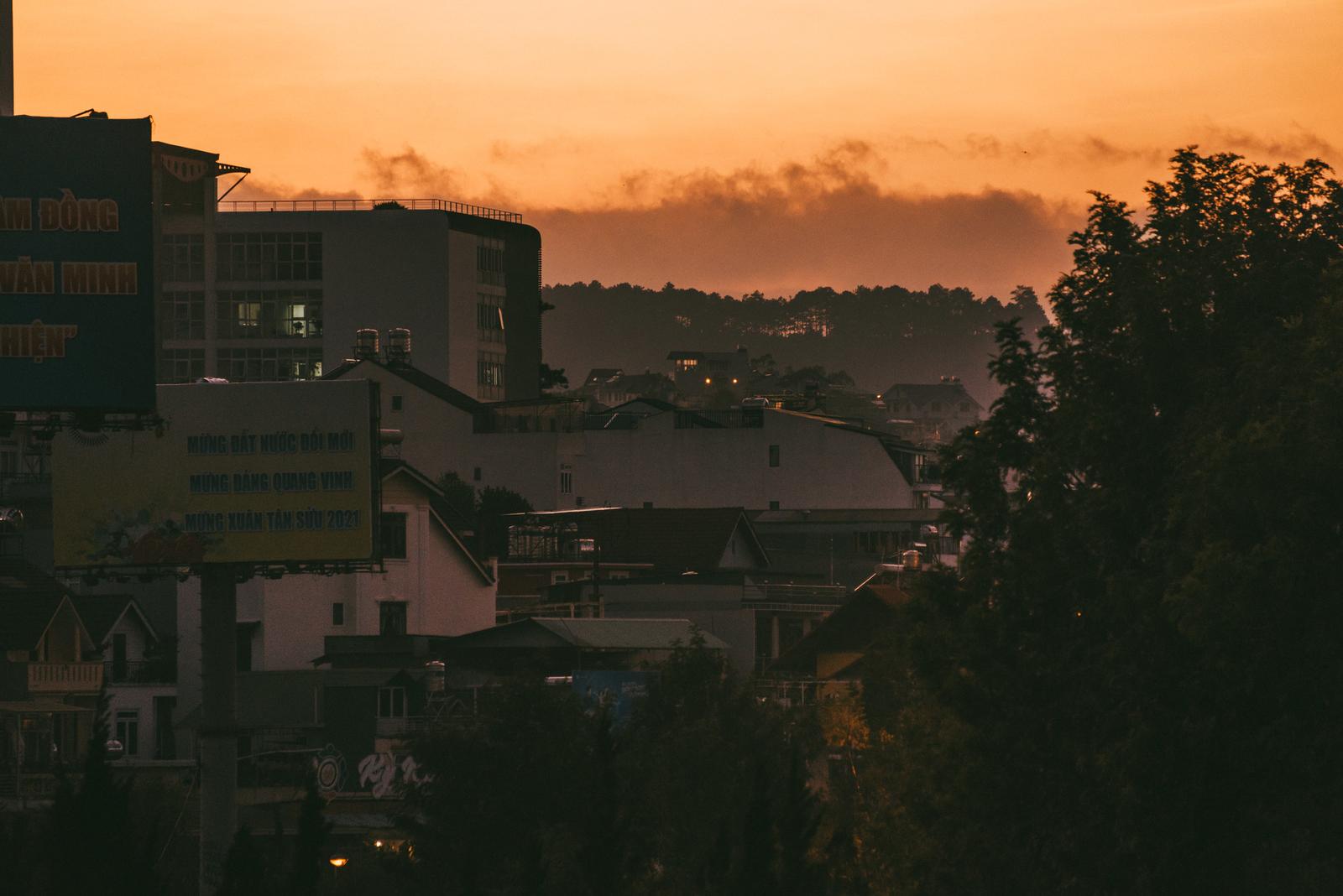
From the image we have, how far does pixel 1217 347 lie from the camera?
139 ft

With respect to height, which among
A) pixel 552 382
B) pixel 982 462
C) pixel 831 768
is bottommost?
pixel 831 768

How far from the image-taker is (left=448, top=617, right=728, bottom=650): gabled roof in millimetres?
85062

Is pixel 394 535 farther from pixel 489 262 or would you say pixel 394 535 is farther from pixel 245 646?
pixel 489 262

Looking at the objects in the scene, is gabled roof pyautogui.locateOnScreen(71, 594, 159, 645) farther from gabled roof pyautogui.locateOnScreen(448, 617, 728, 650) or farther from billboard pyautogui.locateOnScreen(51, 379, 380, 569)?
billboard pyautogui.locateOnScreen(51, 379, 380, 569)

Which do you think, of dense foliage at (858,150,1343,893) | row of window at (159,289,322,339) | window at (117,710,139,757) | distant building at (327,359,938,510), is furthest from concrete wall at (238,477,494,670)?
row of window at (159,289,322,339)

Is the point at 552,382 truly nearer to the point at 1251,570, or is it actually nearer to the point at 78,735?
the point at 78,735

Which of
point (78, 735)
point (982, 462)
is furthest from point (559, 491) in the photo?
point (982, 462)

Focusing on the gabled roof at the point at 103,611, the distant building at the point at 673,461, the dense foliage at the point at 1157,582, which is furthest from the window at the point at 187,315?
the dense foliage at the point at 1157,582

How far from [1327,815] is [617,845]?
419 inches

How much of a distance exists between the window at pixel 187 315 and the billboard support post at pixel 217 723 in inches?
3106

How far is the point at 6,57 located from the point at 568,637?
172 ft

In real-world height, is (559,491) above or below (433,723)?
above

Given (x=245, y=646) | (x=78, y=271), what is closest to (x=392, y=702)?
(x=245, y=646)

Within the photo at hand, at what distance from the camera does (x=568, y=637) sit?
8494cm
